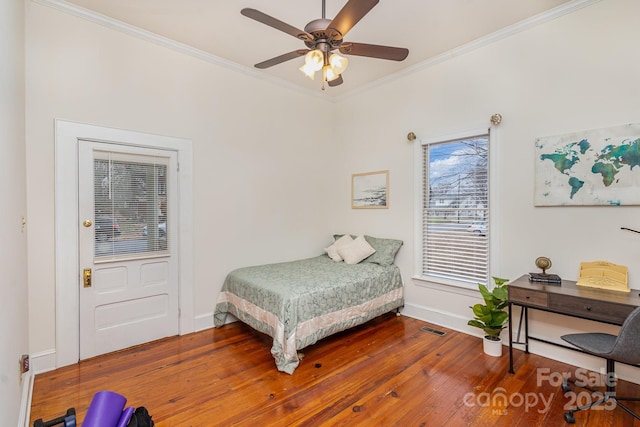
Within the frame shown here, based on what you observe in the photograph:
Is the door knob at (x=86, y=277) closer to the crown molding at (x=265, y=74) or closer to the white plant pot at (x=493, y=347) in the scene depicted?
the crown molding at (x=265, y=74)

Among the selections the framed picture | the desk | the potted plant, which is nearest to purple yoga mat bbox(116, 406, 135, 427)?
the desk

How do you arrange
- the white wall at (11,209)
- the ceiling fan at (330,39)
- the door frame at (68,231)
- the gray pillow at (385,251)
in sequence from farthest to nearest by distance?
the gray pillow at (385,251), the door frame at (68,231), the ceiling fan at (330,39), the white wall at (11,209)

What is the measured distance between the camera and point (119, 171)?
9.62ft

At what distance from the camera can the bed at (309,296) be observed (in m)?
2.65

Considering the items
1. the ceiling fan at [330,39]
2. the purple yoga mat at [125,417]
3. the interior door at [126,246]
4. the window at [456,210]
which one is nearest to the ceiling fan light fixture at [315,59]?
the ceiling fan at [330,39]

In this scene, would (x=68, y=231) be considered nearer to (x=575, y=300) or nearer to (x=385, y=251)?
(x=385, y=251)

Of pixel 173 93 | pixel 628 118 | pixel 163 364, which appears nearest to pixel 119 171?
pixel 173 93

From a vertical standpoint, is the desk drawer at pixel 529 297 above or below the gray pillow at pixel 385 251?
below

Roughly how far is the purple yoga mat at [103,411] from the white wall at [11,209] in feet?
2.03

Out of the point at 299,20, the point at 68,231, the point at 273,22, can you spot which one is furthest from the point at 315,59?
the point at 68,231

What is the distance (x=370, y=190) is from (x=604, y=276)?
8.41 ft

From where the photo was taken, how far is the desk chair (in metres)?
1.78

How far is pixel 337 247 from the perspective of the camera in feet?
13.8

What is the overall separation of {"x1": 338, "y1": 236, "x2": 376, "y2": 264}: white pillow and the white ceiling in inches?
91.7
